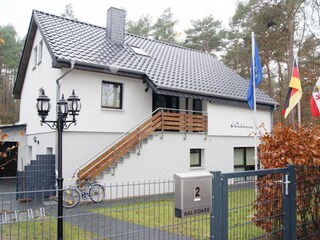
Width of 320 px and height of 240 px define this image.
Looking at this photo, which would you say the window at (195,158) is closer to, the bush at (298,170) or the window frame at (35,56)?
the window frame at (35,56)

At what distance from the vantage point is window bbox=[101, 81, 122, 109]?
14203mm

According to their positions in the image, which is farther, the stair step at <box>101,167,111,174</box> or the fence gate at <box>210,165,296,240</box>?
the stair step at <box>101,167,111,174</box>

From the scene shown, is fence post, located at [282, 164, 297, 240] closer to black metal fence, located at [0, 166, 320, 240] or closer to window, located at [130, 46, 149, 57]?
black metal fence, located at [0, 166, 320, 240]

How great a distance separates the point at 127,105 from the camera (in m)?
14.8

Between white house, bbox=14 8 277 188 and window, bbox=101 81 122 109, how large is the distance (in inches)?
1.8

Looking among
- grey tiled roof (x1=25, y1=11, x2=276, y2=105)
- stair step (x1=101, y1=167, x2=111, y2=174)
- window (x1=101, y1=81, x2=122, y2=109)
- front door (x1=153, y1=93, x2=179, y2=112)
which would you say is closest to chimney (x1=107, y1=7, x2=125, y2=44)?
grey tiled roof (x1=25, y1=11, x2=276, y2=105)

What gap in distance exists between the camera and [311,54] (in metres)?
27.4

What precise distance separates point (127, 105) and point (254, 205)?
35.2 feet

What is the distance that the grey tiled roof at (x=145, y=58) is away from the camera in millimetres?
14070

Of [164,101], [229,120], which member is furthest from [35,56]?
[229,120]

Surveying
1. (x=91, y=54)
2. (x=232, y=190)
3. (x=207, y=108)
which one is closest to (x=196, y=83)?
(x=207, y=108)

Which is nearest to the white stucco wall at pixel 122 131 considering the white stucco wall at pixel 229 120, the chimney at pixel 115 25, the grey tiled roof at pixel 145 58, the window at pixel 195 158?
the white stucco wall at pixel 229 120

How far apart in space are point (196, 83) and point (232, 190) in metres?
13.0

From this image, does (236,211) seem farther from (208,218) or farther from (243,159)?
(243,159)
